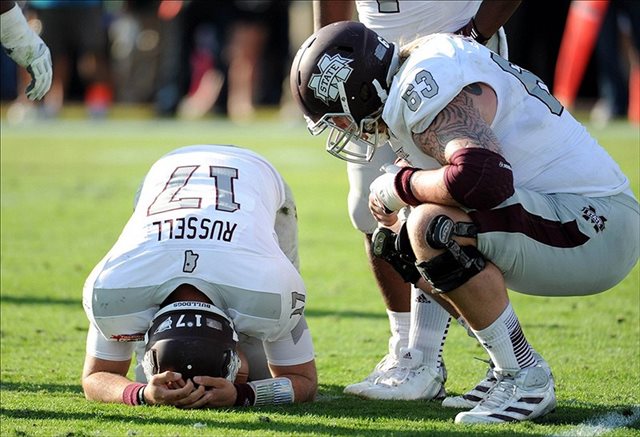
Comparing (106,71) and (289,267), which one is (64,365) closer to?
(289,267)

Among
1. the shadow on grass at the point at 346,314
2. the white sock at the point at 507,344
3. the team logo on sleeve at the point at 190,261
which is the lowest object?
the shadow on grass at the point at 346,314

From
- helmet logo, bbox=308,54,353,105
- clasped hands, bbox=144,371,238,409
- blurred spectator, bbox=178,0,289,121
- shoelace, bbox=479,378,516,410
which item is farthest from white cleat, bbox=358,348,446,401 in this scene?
blurred spectator, bbox=178,0,289,121

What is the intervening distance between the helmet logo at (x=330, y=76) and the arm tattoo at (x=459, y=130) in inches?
15.3

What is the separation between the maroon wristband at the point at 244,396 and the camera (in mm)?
4645

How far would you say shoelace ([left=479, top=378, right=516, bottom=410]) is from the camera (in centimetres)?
440

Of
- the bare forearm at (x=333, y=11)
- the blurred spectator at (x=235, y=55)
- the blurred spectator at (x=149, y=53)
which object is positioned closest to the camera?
the bare forearm at (x=333, y=11)

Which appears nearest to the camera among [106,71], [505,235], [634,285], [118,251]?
[505,235]

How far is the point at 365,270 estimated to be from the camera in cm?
830

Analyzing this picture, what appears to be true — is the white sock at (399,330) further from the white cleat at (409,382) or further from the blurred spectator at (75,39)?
the blurred spectator at (75,39)

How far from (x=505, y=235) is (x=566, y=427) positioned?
0.69 m

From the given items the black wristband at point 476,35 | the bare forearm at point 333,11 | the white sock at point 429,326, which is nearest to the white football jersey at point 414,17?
the bare forearm at point 333,11

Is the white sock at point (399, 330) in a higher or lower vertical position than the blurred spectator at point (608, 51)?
higher

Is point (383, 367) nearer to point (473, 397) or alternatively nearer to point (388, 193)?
point (473, 397)

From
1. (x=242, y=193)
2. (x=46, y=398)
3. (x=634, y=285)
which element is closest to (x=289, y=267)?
(x=242, y=193)
